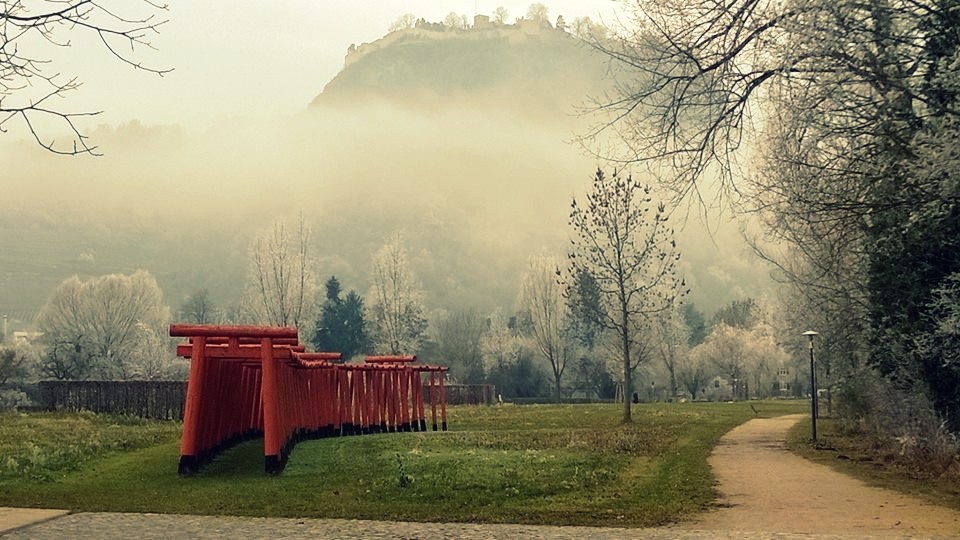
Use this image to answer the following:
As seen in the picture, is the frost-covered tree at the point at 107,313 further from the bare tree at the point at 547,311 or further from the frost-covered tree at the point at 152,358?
the bare tree at the point at 547,311

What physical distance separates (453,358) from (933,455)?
7886 cm

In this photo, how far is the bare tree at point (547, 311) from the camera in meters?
80.1

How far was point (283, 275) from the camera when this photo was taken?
2854 inches

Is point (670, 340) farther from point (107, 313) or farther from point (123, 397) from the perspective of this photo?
point (123, 397)

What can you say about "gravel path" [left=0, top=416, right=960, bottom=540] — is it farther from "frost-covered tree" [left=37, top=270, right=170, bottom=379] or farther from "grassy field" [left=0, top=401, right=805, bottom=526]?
"frost-covered tree" [left=37, top=270, right=170, bottom=379]

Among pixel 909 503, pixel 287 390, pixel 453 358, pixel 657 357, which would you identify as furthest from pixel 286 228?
pixel 909 503

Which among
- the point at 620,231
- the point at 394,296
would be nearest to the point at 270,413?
the point at 620,231

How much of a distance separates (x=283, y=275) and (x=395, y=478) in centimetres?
5787

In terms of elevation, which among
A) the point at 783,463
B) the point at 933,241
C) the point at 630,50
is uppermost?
the point at 630,50

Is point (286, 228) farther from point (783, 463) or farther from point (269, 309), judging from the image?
point (783, 463)

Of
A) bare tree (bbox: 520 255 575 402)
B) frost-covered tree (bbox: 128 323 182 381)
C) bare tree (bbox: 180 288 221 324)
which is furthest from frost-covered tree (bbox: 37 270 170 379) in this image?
bare tree (bbox: 520 255 575 402)

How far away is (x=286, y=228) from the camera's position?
7519 centimetres

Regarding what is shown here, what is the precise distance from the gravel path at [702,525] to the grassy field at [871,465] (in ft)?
2.14

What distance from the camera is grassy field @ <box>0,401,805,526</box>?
44.5 feet
